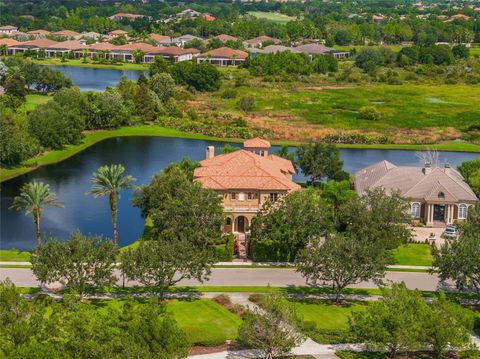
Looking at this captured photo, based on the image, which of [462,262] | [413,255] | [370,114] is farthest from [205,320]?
[370,114]

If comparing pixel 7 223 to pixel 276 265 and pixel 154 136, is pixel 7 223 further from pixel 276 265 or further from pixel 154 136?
pixel 154 136

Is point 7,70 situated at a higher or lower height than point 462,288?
higher

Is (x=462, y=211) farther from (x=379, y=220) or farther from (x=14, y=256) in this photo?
(x=14, y=256)

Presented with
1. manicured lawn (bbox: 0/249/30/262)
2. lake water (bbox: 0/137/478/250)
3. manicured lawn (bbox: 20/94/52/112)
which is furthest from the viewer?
manicured lawn (bbox: 20/94/52/112)

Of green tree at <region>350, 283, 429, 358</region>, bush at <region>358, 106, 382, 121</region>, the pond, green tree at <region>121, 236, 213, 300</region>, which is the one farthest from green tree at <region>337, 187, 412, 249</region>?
the pond

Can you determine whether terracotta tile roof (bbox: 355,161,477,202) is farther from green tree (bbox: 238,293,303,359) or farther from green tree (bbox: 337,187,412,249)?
green tree (bbox: 238,293,303,359)

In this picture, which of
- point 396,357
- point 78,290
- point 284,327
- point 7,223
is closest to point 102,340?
point 284,327

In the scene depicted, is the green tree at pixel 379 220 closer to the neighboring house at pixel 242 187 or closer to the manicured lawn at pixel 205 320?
the neighboring house at pixel 242 187
